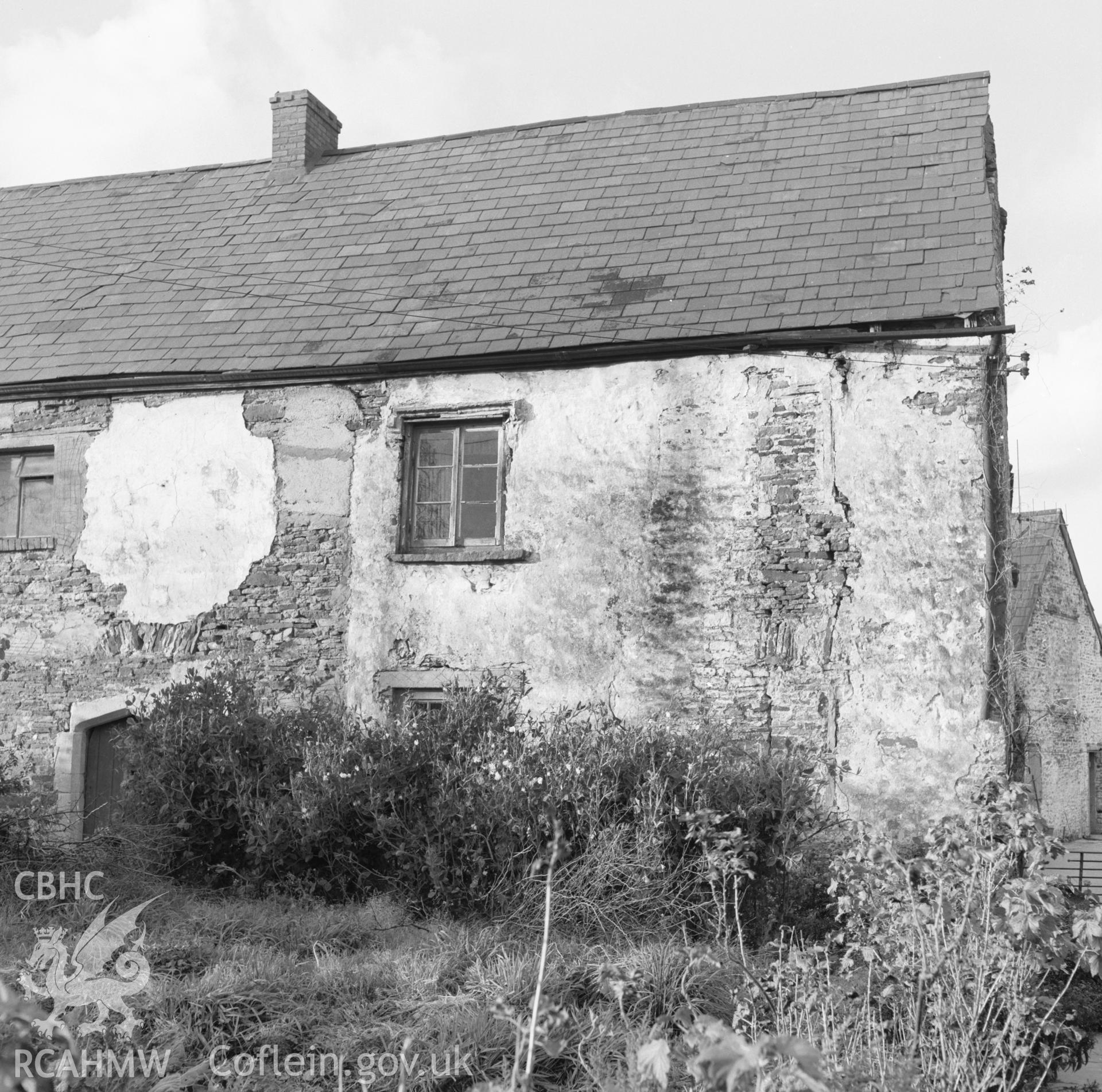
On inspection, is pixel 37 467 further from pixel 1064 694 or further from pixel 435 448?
pixel 1064 694

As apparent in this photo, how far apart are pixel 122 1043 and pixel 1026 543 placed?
62.9ft

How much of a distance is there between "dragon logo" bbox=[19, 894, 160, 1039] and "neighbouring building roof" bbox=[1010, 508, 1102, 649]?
1636 centimetres

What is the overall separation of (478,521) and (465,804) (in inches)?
141

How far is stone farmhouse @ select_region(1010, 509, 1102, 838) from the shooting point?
20.5m

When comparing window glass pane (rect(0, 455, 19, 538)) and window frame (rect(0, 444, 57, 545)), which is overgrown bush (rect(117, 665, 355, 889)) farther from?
window glass pane (rect(0, 455, 19, 538))

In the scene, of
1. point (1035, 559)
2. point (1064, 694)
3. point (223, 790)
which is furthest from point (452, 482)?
point (1064, 694)

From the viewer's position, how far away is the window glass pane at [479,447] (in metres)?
11.1

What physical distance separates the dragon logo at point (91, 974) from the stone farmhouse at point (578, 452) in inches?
144

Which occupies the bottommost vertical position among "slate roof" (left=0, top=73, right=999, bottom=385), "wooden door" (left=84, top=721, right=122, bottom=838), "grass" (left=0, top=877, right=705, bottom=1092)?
"grass" (left=0, top=877, right=705, bottom=1092)

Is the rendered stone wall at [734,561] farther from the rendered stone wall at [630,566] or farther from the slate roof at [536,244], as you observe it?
the slate roof at [536,244]

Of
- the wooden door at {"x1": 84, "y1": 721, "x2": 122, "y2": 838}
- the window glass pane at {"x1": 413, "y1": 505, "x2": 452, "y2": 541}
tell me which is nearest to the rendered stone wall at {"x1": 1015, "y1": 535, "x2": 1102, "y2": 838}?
the window glass pane at {"x1": 413, "y1": 505, "x2": 452, "y2": 541}

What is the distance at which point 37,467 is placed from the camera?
12219 mm

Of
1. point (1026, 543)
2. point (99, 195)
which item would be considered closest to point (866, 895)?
point (99, 195)

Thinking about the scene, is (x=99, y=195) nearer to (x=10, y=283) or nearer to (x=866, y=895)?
(x=10, y=283)
